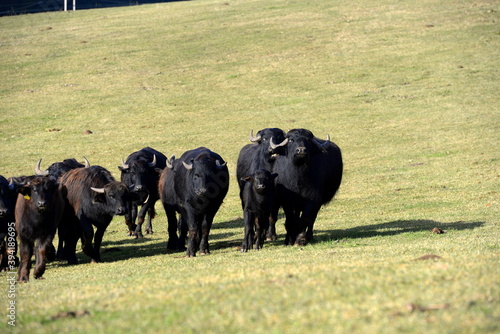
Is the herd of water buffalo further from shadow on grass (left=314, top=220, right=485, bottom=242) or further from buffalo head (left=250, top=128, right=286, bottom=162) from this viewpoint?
shadow on grass (left=314, top=220, right=485, bottom=242)

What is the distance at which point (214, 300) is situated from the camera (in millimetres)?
7266

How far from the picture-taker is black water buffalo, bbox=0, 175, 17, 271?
521 inches

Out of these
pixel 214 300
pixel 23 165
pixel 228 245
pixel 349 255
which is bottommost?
pixel 23 165

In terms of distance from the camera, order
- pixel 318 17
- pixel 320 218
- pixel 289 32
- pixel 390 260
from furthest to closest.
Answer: pixel 318 17
pixel 289 32
pixel 320 218
pixel 390 260

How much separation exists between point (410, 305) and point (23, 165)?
23.8 m

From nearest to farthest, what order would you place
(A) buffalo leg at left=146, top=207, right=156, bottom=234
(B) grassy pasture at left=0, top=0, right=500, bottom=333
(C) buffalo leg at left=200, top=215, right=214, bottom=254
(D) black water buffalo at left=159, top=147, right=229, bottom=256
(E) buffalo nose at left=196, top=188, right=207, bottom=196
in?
(B) grassy pasture at left=0, top=0, right=500, bottom=333 < (E) buffalo nose at left=196, top=188, right=207, bottom=196 < (D) black water buffalo at left=159, top=147, right=229, bottom=256 < (C) buffalo leg at left=200, top=215, right=214, bottom=254 < (A) buffalo leg at left=146, top=207, right=156, bottom=234

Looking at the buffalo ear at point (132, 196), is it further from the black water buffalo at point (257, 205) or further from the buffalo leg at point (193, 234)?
the black water buffalo at point (257, 205)

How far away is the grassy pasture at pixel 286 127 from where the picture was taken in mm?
6977

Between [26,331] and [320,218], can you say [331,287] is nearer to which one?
[26,331]

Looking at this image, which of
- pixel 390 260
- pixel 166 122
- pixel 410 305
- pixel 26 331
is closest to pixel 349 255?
pixel 390 260

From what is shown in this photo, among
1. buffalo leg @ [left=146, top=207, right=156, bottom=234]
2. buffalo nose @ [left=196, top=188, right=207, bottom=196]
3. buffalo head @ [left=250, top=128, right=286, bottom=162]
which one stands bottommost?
buffalo leg @ [left=146, top=207, right=156, bottom=234]

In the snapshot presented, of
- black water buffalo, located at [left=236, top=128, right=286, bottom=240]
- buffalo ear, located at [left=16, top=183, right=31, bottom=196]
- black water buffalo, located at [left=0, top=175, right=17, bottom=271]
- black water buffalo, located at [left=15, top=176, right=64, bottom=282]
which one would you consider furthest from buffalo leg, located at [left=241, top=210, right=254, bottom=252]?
black water buffalo, located at [left=0, top=175, right=17, bottom=271]

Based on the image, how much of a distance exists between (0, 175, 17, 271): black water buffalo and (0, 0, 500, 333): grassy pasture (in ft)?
3.44

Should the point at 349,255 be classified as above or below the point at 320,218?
above
